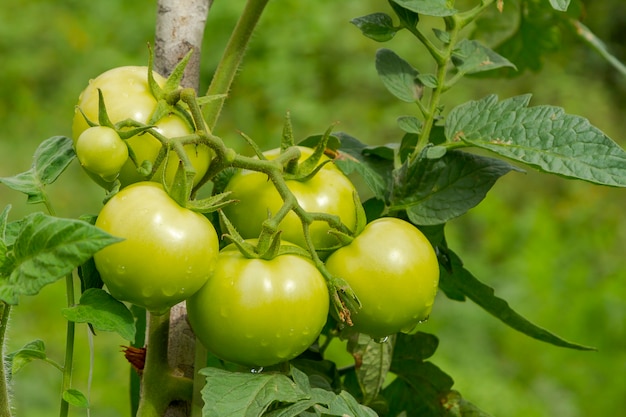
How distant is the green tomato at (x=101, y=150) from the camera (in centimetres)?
49

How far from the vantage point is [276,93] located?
10.9ft

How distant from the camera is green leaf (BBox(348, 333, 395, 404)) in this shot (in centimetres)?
67

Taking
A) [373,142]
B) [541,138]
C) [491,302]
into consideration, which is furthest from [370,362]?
[373,142]

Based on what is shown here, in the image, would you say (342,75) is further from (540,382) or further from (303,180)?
(303,180)

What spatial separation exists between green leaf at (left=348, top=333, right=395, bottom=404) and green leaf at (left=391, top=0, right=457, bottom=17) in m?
0.26

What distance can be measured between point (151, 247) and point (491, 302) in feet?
1.07

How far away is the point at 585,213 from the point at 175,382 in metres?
3.18

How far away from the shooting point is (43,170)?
1.96 ft

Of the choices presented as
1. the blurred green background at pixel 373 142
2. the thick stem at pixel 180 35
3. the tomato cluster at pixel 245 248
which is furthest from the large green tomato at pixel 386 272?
the blurred green background at pixel 373 142

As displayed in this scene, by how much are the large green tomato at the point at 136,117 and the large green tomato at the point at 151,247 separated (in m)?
0.04

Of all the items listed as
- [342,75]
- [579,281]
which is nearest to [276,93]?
[342,75]

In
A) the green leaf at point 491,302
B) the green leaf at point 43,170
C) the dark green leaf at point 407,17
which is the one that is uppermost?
the dark green leaf at point 407,17

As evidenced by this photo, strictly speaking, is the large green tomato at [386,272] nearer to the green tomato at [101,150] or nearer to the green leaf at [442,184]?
the green leaf at [442,184]

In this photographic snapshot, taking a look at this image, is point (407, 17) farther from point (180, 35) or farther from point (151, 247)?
point (151, 247)
